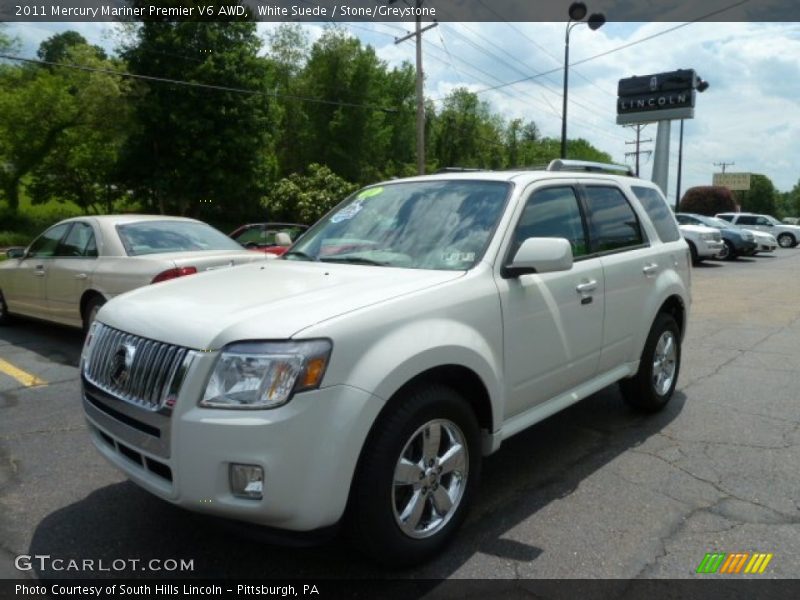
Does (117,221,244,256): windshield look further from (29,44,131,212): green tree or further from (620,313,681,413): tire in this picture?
(29,44,131,212): green tree

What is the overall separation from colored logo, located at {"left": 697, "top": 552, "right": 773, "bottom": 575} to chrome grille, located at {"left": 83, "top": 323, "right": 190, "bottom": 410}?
2.46 meters

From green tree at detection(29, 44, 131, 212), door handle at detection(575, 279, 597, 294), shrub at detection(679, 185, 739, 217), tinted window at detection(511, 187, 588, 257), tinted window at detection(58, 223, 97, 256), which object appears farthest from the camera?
shrub at detection(679, 185, 739, 217)

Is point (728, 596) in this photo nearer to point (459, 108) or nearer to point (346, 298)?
point (346, 298)

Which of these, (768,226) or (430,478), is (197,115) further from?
(768,226)

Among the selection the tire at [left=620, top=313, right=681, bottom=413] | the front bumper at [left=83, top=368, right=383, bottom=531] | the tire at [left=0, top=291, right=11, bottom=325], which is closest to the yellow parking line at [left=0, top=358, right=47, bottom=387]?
the tire at [left=0, top=291, right=11, bottom=325]

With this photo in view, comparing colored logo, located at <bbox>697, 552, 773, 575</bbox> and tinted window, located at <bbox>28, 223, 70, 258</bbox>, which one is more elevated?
tinted window, located at <bbox>28, 223, 70, 258</bbox>

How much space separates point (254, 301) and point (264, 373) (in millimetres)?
469

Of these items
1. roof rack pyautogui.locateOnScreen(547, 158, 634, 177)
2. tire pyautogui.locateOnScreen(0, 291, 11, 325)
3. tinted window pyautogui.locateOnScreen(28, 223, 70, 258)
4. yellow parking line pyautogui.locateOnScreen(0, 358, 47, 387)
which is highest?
roof rack pyautogui.locateOnScreen(547, 158, 634, 177)

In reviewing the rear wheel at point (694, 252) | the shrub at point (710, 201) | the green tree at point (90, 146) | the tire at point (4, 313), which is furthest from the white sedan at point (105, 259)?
the shrub at point (710, 201)

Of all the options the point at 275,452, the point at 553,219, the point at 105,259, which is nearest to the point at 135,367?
the point at 275,452

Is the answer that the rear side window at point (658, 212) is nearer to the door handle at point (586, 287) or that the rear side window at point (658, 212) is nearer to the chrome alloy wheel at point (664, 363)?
the chrome alloy wheel at point (664, 363)

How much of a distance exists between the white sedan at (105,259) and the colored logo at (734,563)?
4.92 metres

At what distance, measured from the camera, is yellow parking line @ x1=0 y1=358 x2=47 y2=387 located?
5.90 m

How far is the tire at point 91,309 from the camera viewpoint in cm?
671
